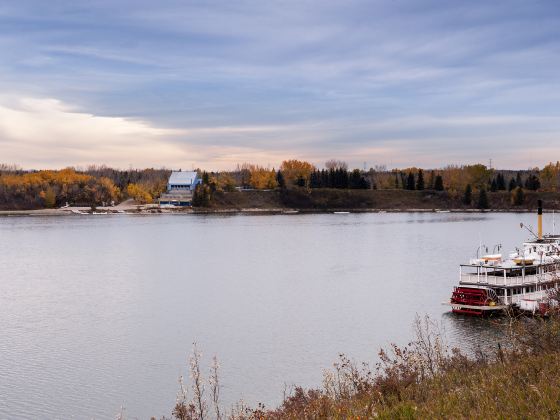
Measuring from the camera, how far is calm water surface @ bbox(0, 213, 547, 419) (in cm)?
2594

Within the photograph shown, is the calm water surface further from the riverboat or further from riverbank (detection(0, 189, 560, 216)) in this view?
riverbank (detection(0, 189, 560, 216))

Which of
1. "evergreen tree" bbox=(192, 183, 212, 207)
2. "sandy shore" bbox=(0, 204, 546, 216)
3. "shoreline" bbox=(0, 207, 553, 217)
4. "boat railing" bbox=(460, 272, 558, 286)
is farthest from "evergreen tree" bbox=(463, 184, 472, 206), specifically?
"boat railing" bbox=(460, 272, 558, 286)

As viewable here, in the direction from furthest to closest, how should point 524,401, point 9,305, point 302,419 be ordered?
point 9,305
point 302,419
point 524,401

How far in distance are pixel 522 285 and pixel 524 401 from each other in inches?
1262

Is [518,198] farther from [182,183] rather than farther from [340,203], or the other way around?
[182,183]

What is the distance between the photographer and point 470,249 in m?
73.4

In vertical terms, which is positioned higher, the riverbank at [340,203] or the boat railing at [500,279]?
the riverbank at [340,203]

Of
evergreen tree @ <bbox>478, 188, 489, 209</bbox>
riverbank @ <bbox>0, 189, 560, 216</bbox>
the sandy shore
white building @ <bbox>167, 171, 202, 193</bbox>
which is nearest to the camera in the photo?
the sandy shore

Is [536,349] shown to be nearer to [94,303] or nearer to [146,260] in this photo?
[94,303]

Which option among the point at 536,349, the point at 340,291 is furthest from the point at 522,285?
the point at 536,349

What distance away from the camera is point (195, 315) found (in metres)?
39.4

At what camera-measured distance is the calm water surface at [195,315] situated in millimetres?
25938

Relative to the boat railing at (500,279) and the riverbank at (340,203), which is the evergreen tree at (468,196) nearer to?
the riverbank at (340,203)

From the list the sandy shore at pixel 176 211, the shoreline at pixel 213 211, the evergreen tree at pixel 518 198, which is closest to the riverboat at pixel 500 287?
the shoreline at pixel 213 211
